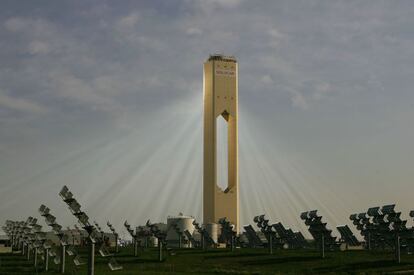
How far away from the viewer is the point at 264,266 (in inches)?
2179

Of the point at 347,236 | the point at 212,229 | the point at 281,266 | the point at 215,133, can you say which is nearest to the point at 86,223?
the point at 281,266

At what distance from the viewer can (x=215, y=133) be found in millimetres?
148375

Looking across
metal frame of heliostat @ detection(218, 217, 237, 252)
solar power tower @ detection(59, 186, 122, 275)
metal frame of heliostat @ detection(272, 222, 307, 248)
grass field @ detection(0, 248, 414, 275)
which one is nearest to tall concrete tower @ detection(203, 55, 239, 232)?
metal frame of heliostat @ detection(218, 217, 237, 252)

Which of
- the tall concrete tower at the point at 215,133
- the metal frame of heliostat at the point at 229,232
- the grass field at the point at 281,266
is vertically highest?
the tall concrete tower at the point at 215,133

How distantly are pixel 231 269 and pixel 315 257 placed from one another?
38.9 feet

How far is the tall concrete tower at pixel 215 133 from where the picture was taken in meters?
144

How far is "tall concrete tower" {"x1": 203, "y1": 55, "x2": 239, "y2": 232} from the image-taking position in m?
144

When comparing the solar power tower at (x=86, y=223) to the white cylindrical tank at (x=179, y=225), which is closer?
the solar power tower at (x=86, y=223)

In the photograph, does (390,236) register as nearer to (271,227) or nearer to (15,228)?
(271,227)

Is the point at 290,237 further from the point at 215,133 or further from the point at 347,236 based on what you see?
the point at 215,133

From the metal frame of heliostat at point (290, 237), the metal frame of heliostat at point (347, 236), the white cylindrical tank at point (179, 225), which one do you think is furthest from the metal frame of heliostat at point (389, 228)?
the white cylindrical tank at point (179, 225)

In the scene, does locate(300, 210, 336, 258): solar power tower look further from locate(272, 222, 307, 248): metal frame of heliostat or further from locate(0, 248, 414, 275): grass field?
locate(272, 222, 307, 248): metal frame of heliostat

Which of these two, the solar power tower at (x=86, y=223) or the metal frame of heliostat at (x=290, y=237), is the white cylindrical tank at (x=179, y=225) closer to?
the metal frame of heliostat at (x=290, y=237)

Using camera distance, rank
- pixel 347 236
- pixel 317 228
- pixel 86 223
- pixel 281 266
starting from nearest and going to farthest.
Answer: pixel 86 223
pixel 281 266
pixel 317 228
pixel 347 236
